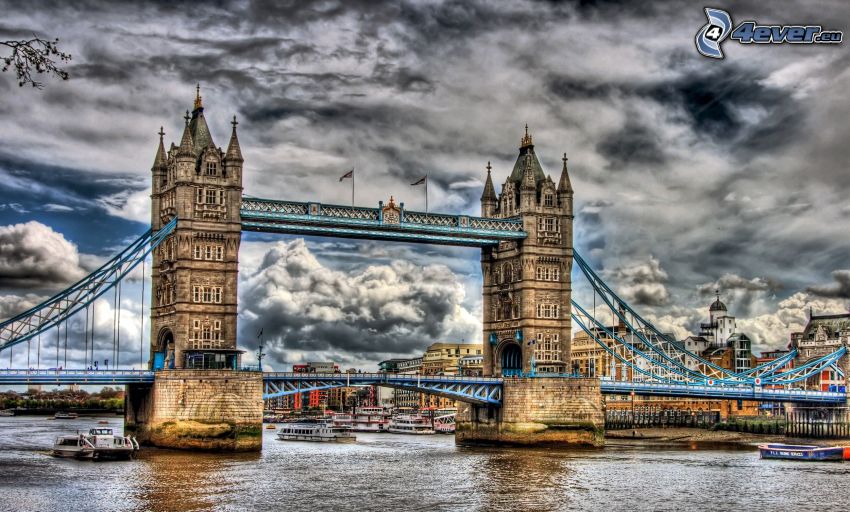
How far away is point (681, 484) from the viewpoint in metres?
Answer: 75.3

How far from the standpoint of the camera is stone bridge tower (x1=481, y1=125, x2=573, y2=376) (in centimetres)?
11356

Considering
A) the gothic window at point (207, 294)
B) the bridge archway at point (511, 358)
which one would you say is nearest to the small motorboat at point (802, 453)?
the bridge archway at point (511, 358)

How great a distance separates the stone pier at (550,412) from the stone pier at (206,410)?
2606 cm

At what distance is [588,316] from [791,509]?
5127 cm

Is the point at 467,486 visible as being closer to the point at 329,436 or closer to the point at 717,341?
the point at 329,436

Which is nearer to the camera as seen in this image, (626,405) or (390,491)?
(390,491)

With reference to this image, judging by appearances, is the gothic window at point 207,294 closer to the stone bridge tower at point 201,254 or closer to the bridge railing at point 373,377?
the stone bridge tower at point 201,254

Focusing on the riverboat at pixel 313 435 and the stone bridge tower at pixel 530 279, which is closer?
the stone bridge tower at pixel 530 279

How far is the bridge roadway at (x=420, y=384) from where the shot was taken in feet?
298

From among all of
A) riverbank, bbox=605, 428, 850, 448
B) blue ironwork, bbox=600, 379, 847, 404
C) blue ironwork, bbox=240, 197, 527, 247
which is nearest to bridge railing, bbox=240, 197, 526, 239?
blue ironwork, bbox=240, 197, 527, 247

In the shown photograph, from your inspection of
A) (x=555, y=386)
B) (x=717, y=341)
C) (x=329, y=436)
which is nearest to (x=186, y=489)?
(x=555, y=386)

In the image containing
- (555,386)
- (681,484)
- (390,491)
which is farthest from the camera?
(555,386)

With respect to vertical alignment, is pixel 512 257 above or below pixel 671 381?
above

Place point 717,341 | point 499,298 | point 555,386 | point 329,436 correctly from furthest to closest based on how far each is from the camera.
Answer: point 717,341 → point 329,436 → point 499,298 → point 555,386
